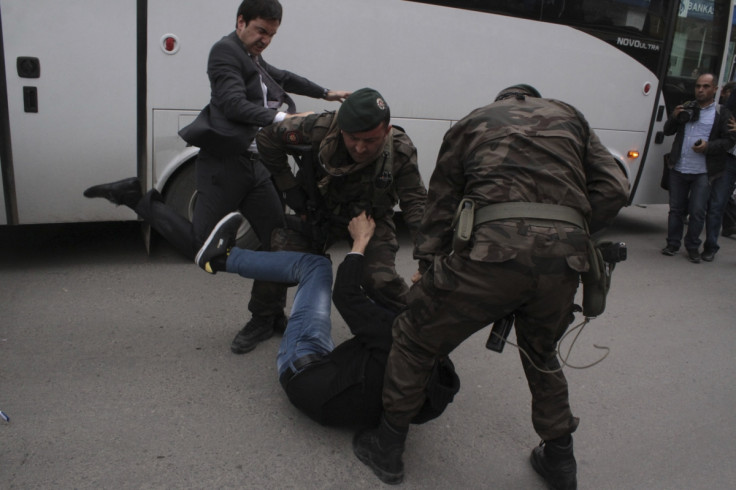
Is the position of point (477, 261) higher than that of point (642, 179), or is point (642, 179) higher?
point (477, 261)

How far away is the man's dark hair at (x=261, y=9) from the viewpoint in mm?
3090

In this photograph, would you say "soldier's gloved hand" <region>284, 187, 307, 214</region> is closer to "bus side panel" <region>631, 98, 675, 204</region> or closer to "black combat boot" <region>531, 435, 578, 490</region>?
"black combat boot" <region>531, 435, 578, 490</region>

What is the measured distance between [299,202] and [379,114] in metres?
0.79

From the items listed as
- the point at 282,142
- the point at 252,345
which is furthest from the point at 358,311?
the point at 252,345

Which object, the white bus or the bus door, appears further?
the bus door

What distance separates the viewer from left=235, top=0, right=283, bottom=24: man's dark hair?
309 cm

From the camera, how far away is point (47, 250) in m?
4.72

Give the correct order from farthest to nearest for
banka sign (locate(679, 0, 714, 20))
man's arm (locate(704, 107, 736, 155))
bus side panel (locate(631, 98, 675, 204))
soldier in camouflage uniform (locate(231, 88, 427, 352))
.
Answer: bus side panel (locate(631, 98, 675, 204))
banka sign (locate(679, 0, 714, 20))
man's arm (locate(704, 107, 736, 155))
soldier in camouflage uniform (locate(231, 88, 427, 352))

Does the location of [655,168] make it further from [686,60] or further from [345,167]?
[345,167]

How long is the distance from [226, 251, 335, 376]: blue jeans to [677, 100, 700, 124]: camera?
4.65 m

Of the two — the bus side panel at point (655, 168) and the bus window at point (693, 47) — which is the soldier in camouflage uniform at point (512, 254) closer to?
the bus side panel at point (655, 168)

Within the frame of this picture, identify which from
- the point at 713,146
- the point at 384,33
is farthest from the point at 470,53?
the point at 713,146

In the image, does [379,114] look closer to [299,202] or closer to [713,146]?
[299,202]

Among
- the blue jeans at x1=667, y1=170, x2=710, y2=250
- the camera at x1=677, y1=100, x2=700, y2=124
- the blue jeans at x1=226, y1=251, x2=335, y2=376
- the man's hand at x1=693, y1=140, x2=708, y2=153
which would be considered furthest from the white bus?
the blue jeans at x1=226, y1=251, x2=335, y2=376
